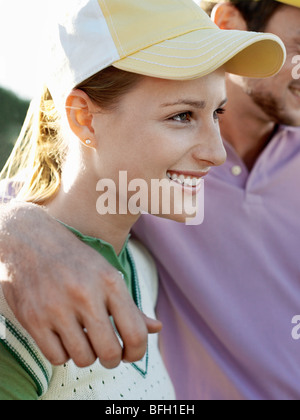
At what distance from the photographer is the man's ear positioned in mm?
2141

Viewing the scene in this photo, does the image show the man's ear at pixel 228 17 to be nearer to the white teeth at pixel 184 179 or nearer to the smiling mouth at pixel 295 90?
the smiling mouth at pixel 295 90

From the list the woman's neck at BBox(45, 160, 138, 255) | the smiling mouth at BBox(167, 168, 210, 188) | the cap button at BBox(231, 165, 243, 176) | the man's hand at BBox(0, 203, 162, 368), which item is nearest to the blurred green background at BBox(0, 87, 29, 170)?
the cap button at BBox(231, 165, 243, 176)

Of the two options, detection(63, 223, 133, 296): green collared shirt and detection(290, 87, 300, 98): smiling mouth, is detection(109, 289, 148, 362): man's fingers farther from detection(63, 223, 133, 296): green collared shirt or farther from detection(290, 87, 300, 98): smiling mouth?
detection(290, 87, 300, 98): smiling mouth

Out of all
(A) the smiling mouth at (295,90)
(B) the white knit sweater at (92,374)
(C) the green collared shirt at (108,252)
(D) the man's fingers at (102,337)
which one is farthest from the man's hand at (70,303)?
(A) the smiling mouth at (295,90)

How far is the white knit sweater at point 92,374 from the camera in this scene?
119cm

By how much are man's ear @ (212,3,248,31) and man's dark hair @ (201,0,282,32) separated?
2 centimetres

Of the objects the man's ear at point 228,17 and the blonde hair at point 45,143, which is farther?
the man's ear at point 228,17

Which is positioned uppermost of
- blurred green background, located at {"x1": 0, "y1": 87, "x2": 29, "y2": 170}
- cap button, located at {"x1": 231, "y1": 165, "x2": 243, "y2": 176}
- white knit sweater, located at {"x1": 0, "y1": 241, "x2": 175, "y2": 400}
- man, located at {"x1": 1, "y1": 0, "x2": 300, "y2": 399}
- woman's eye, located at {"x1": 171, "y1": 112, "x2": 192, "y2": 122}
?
blurred green background, located at {"x1": 0, "y1": 87, "x2": 29, "y2": 170}

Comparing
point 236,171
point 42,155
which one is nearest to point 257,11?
point 236,171

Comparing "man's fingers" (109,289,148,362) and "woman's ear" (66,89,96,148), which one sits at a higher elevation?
"woman's ear" (66,89,96,148)

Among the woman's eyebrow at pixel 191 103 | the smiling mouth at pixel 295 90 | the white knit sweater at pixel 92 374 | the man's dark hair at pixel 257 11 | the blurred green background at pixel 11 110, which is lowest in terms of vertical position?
the white knit sweater at pixel 92 374

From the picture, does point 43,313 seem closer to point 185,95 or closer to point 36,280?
point 36,280

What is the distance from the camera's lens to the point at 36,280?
3.46ft

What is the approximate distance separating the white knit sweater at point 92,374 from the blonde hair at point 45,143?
355 millimetres
